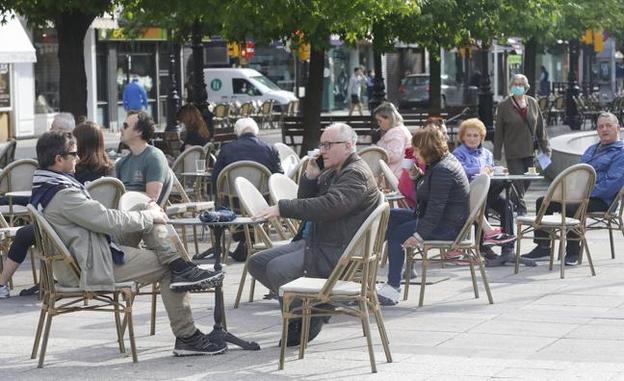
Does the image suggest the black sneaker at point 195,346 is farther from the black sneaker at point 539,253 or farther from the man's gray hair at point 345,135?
the black sneaker at point 539,253

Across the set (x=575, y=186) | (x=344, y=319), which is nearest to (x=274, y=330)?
(x=344, y=319)

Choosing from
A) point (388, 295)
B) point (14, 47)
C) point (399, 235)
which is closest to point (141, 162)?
point (399, 235)

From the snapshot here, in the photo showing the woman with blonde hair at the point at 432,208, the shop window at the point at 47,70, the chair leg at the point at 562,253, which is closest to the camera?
the woman with blonde hair at the point at 432,208

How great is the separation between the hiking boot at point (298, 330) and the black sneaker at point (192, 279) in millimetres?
686

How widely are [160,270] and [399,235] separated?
2.72 meters

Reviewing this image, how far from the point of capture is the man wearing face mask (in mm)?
16812

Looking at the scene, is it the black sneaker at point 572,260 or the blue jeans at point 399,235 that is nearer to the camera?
the blue jeans at point 399,235

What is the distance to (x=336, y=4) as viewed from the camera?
1917cm

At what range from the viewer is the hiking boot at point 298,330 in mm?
9664

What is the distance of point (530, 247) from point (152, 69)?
37.6m

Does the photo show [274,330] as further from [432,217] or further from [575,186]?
[575,186]

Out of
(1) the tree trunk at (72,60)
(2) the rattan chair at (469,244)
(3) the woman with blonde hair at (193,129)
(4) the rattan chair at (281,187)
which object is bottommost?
(2) the rattan chair at (469,244)

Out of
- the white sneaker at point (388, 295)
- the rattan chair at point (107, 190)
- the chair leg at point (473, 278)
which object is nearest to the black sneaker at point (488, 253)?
the chair leg at point (473, 278)

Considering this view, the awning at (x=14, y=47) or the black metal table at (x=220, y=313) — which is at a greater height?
the awning at (x=14, y=47)
